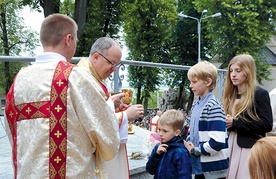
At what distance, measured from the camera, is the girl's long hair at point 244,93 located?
9.74 feet

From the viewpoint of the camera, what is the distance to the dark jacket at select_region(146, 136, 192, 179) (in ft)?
8.90

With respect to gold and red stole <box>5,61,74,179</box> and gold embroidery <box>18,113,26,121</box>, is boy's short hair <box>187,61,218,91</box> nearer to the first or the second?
gold and red stole <box>5,61,74,179</box>

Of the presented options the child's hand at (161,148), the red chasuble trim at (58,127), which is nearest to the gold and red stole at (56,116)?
the red chasuble trim at (58,127)

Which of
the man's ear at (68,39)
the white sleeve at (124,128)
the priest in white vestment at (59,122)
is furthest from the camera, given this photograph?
the white sleeve at (124,128)

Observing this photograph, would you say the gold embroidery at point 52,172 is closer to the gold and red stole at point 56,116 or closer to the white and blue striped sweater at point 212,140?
the gold and red stole at point 56,116

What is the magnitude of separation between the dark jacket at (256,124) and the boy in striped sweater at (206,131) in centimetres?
21

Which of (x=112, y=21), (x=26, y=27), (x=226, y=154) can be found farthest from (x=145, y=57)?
(x=226, y=154)

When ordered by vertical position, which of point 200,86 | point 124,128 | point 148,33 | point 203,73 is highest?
point 148,33

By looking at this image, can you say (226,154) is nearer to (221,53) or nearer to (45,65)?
(45,65)

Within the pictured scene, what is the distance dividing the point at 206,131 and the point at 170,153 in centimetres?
34

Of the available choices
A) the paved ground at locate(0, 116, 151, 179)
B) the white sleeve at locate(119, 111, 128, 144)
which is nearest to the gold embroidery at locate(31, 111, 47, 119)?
the white sleeve at locate(119, 111, 128, 144)

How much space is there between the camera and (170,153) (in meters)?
2.79

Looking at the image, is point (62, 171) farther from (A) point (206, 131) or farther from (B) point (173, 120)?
(A) point (206, 131)

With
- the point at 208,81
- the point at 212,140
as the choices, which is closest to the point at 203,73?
the point at 208,81
